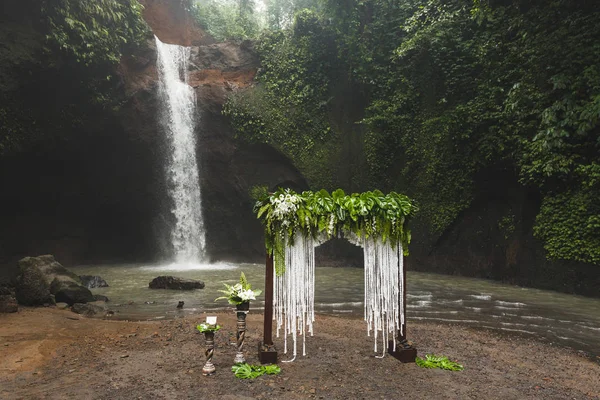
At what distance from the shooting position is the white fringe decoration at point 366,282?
20.9 feet

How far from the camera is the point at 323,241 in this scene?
6504 mm

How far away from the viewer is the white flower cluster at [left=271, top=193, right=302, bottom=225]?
6.20m

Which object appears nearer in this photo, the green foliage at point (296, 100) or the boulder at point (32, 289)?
the boulder at point (32, 289)

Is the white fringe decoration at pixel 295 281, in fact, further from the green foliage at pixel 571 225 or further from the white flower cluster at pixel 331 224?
the green foliage at pixel 571 225

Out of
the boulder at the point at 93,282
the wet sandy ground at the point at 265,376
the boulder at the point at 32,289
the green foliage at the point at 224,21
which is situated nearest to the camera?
the wet sandy ground at the point at 265,376

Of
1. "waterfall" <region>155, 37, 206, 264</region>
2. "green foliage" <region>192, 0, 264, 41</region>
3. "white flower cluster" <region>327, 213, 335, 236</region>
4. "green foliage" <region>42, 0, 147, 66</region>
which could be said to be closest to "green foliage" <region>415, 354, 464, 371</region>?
"white flower cluster" <region>327, 213, 335, 236</region>

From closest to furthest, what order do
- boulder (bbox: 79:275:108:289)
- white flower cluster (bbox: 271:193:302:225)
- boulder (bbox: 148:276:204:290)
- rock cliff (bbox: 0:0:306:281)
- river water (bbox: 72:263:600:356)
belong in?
white flower cluster (bbox: 271:193:302:225)
river water (bbox: 72:263:600:356)
boulder (bbox: 148:276:204:290)
boulder (bbox: 79:275:108:289)
rock cliff (bbox: 0:0:306:281)

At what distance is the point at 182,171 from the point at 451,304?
17893 mm

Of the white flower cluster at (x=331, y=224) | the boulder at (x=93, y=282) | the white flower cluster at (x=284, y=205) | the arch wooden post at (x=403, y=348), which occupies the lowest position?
the arch wooden post at (x=403, y=348)

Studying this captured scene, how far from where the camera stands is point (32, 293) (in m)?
10.2

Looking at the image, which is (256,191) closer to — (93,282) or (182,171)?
(182,171)

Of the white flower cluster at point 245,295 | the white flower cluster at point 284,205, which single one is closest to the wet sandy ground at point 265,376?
the white flower cluster at point 245,295

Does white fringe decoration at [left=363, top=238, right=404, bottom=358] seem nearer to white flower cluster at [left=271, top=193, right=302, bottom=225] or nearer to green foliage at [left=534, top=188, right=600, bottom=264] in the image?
white flower cluster at [left=271, top=193, right=302, bottom=225]

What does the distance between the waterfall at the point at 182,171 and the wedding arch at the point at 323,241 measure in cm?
1839
